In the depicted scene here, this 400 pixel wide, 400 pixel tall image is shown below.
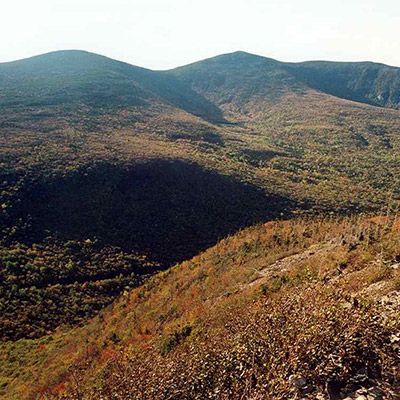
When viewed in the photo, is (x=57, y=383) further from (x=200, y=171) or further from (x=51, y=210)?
(x=200, y=171)

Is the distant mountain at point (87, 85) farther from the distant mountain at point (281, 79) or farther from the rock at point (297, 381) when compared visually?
the rock at point (297, 381)

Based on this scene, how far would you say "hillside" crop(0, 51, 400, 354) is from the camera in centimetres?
2380

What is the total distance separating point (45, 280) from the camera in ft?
74.1

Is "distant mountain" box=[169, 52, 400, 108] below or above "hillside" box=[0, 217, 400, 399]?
above

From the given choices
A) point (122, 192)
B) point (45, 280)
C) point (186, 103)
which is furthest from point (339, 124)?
point (45, 280)

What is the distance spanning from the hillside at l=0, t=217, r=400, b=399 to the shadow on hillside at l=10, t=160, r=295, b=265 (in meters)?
12.5

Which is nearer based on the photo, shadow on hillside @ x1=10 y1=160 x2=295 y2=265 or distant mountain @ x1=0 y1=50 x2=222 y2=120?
shadow on hillside @ x1=10 y1=160 x2=295 y2=265

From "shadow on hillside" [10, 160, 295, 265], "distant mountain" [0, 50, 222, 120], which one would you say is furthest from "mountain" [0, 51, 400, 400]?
"distant mountain" [0, 50, 222, 120]

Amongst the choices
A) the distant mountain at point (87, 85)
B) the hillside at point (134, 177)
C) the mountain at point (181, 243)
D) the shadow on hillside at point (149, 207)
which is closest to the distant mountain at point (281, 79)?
the distant mountain at point (87, 85)

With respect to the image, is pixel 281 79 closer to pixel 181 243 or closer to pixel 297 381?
pixel 181 243

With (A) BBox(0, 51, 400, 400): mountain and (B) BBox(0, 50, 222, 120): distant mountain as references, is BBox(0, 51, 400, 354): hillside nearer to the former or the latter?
(A) BBox(0, 51, 400, 400): mountain

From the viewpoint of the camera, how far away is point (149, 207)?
34062 mm

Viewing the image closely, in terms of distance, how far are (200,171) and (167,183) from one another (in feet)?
15.9

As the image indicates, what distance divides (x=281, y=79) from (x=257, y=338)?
127m
